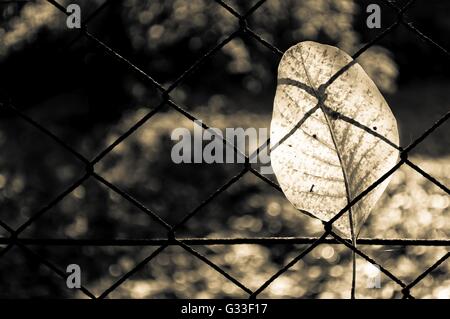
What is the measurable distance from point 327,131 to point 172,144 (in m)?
2.66

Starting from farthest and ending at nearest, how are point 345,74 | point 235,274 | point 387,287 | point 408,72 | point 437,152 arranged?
point 408,72
point 437,152
point 235,274
point 387,287
point 345,74

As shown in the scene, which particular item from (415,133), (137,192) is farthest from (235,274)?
(415,133)

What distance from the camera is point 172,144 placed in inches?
134

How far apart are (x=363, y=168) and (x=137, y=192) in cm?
225

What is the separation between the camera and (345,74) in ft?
2.43

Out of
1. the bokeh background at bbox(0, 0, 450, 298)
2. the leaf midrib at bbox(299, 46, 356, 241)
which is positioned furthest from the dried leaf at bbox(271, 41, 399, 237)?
the bokeh background at bbox(0, 0, 450, 298)

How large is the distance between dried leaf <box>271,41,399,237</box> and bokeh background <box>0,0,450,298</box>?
0.31 metres

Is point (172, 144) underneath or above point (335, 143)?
above

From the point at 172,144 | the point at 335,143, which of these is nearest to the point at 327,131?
the point at 335,143

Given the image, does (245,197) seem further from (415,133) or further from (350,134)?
(350,134)

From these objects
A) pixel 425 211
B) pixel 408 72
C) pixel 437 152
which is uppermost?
pixel 408 72

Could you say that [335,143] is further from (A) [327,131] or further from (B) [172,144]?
(B) [172,144]

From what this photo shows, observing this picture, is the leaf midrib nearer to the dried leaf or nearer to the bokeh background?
the dried leaf
